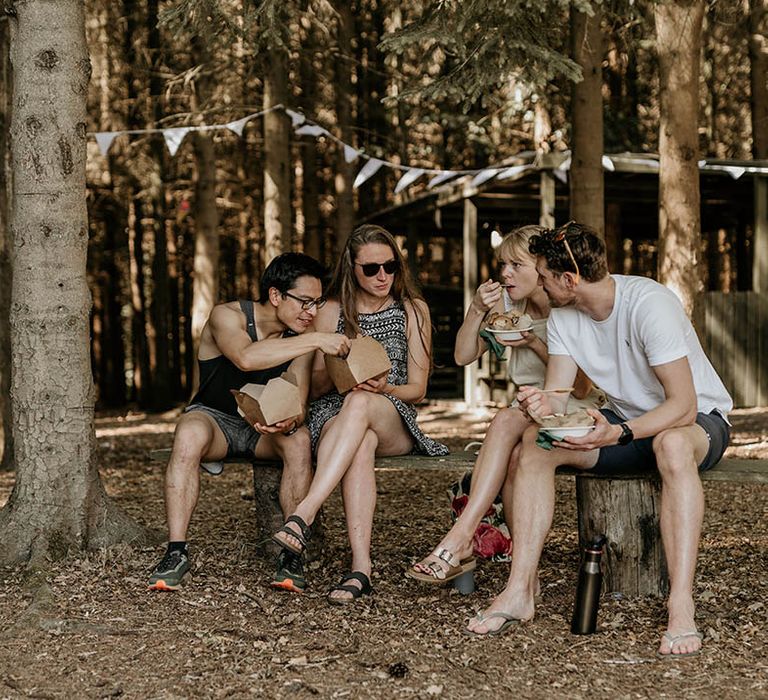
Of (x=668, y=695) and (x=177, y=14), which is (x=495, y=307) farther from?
(x=177, y=14)

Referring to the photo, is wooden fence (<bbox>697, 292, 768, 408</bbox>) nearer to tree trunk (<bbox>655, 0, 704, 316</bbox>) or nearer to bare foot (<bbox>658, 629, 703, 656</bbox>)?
tree trunk (<bbox>655, 0, 704, 316</bbox>)

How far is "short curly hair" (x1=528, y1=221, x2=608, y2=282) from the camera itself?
161 inches

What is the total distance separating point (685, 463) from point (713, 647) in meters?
0.68

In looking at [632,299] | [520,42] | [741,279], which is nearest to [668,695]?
[632,299]

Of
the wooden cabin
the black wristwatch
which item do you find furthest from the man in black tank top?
the wooden cabin

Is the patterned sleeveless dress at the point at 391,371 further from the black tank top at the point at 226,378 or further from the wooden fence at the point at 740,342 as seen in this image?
the wooden fence at the point at 740,342

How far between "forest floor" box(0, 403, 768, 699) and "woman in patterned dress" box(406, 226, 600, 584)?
0.68 feet

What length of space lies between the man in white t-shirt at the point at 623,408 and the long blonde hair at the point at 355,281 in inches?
36.1

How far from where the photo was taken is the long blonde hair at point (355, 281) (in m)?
4.97

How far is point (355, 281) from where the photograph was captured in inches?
199

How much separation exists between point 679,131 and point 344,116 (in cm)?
722

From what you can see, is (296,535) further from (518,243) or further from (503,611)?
(518,243)

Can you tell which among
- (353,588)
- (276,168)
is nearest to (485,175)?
(276,168)

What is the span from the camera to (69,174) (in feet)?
16.6
